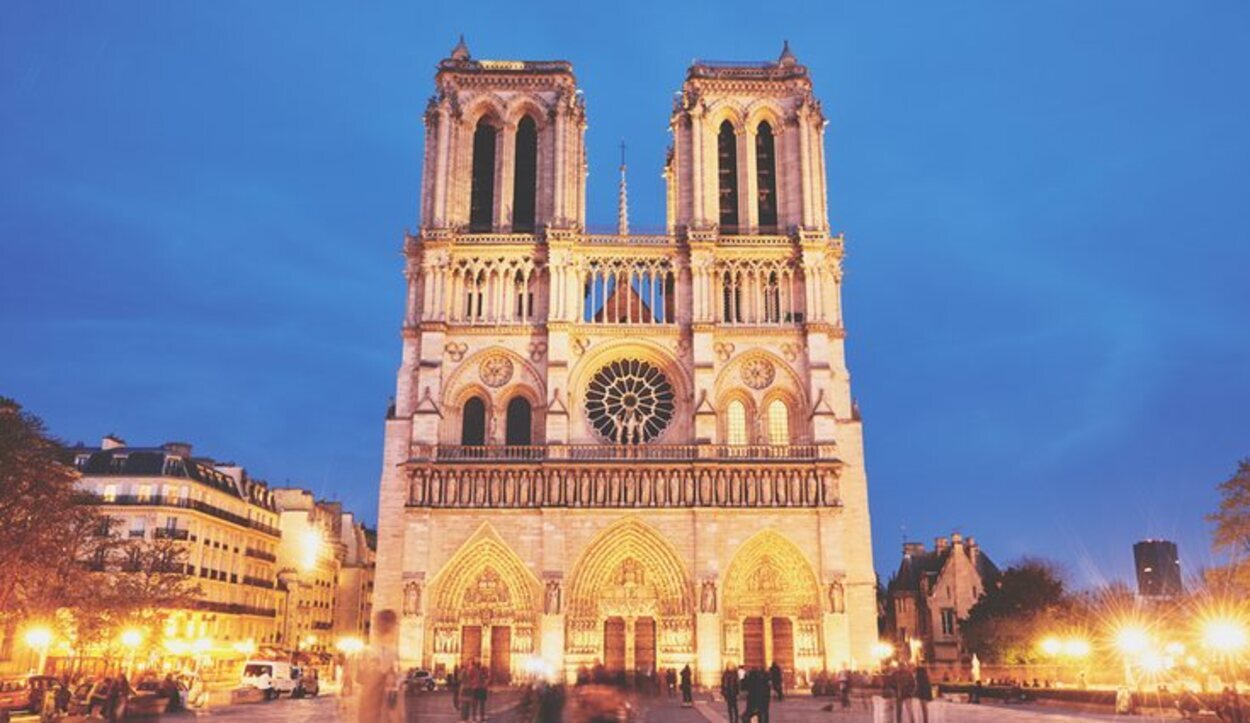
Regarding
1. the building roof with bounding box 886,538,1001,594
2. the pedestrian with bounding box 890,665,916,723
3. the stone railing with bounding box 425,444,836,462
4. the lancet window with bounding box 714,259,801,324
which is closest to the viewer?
the pedestrian with bounding box 890,665,916,723

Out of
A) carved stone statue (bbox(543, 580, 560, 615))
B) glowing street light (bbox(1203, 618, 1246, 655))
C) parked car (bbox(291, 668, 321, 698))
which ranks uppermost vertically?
carved stone statue (bbox(543, 580, 560, 615))

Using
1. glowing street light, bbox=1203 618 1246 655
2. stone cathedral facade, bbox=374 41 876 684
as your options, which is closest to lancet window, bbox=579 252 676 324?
stone cathedral facade, bbox=374 41 876 684

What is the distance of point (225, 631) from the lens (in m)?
51.5

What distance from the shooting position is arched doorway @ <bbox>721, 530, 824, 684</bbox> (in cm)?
4159

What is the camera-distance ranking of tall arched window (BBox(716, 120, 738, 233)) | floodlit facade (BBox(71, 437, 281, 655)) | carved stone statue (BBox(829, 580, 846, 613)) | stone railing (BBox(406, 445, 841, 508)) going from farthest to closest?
1. tall arched window (BBox(716, 120, 738, 233))
2. floodlit facade (BBox(71, 437, 281, 655))
3. stone railing (BBox(406, 445, 841, 508))
4. carved stone statue (BBox(829, 580, 846, 613))

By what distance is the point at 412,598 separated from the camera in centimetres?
4094

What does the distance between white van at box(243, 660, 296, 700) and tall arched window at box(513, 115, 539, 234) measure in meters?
21.0

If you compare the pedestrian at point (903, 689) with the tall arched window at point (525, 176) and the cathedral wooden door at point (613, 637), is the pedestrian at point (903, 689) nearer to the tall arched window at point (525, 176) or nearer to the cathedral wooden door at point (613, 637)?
the cathedral wooden door at point (613, 637)

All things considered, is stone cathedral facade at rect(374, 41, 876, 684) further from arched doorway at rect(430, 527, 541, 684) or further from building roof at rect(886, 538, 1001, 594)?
building roof at rect(886, 538, 1001, 594)

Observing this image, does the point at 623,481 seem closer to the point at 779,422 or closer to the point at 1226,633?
the point at 779,422

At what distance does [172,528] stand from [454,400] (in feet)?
48.5

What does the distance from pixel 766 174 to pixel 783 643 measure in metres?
20.9

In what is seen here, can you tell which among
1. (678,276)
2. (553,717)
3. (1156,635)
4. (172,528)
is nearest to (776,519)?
(678,276)

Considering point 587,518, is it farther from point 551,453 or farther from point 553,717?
point 553,717
